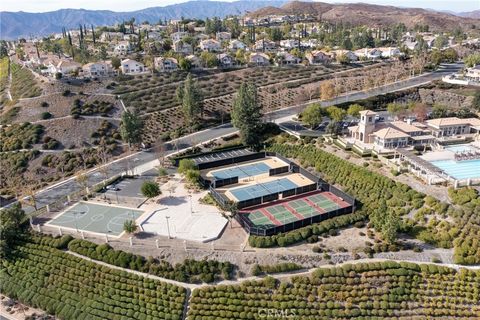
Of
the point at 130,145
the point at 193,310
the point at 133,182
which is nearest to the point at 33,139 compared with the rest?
the point at 130,145

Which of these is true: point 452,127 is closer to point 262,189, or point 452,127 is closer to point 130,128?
point 262,189

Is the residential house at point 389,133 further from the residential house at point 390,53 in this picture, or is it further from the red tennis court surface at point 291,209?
the residential house at point 390,53

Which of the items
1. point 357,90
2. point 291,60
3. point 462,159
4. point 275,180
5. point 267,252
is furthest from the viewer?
point 291,60

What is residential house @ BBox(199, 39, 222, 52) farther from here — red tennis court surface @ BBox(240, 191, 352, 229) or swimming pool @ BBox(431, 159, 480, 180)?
swimming pool @ BBox(431, 159, 480, 180)

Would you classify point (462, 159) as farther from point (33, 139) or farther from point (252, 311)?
point (33, 139)

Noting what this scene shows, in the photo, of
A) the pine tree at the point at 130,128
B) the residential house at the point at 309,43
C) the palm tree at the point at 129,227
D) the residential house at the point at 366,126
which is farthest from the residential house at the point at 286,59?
the palm tree at the point at 129,227

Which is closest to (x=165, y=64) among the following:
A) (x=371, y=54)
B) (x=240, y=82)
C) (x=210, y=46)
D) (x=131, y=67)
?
(x=131, y=67)
